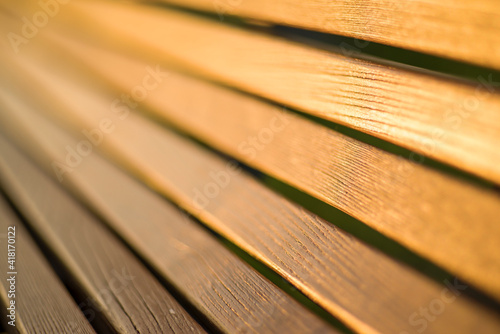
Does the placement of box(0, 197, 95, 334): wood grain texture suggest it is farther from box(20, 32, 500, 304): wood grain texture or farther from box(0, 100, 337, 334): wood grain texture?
box(20, 32, 500, 304): wood grain texture

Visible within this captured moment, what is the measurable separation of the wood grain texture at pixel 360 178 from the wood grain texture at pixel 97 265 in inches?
22.5

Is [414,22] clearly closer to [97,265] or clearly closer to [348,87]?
[348,87]

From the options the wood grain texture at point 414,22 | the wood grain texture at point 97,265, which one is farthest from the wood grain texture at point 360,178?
the wood grain texture at point 97,265

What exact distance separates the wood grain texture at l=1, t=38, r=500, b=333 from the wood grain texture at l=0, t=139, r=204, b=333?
0.24 m

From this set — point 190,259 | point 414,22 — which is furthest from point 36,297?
point 414,22

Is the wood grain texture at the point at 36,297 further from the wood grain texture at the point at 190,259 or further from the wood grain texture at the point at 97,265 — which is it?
the wood grain texture at the point at 190,259

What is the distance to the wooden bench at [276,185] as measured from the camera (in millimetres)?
893

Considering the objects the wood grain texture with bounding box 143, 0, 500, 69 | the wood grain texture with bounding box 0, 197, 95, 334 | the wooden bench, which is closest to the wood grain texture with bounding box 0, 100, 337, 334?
the wooden bench

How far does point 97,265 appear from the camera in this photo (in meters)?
1.35

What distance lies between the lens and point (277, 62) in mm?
1467

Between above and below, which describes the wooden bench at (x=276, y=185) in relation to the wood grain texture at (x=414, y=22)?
below

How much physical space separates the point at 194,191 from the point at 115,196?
392 millimetres

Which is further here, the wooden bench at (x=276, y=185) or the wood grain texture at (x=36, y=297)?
the wood grain texture at (x=36, y=297)

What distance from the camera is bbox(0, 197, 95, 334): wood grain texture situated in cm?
113
